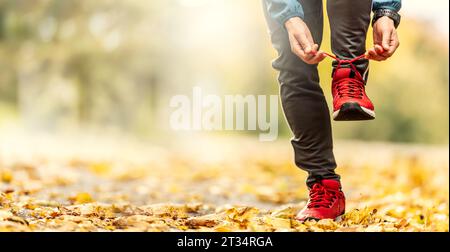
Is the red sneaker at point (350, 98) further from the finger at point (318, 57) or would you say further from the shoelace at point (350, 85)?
the finger at point (318, 57)

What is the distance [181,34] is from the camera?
9.76 meters

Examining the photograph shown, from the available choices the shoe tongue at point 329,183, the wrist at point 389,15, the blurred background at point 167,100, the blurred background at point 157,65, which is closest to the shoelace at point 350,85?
the wrist at point 389,15

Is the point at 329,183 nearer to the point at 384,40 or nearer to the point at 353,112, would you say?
the point at 353,112

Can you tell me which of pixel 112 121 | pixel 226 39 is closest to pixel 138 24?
pixel 226 39

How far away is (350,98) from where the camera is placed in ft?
6.03

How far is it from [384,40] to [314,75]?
0.24 meters

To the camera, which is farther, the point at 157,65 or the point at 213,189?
the point at 157,65

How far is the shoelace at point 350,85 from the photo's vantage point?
187 centimetres

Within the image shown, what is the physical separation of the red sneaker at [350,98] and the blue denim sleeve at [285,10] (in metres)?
0.22

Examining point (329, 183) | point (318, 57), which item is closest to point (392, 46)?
point (318, 57)

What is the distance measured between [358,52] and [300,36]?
0.21 m

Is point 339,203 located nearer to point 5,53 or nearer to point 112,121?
point 5,53

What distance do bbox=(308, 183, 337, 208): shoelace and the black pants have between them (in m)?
0.04
